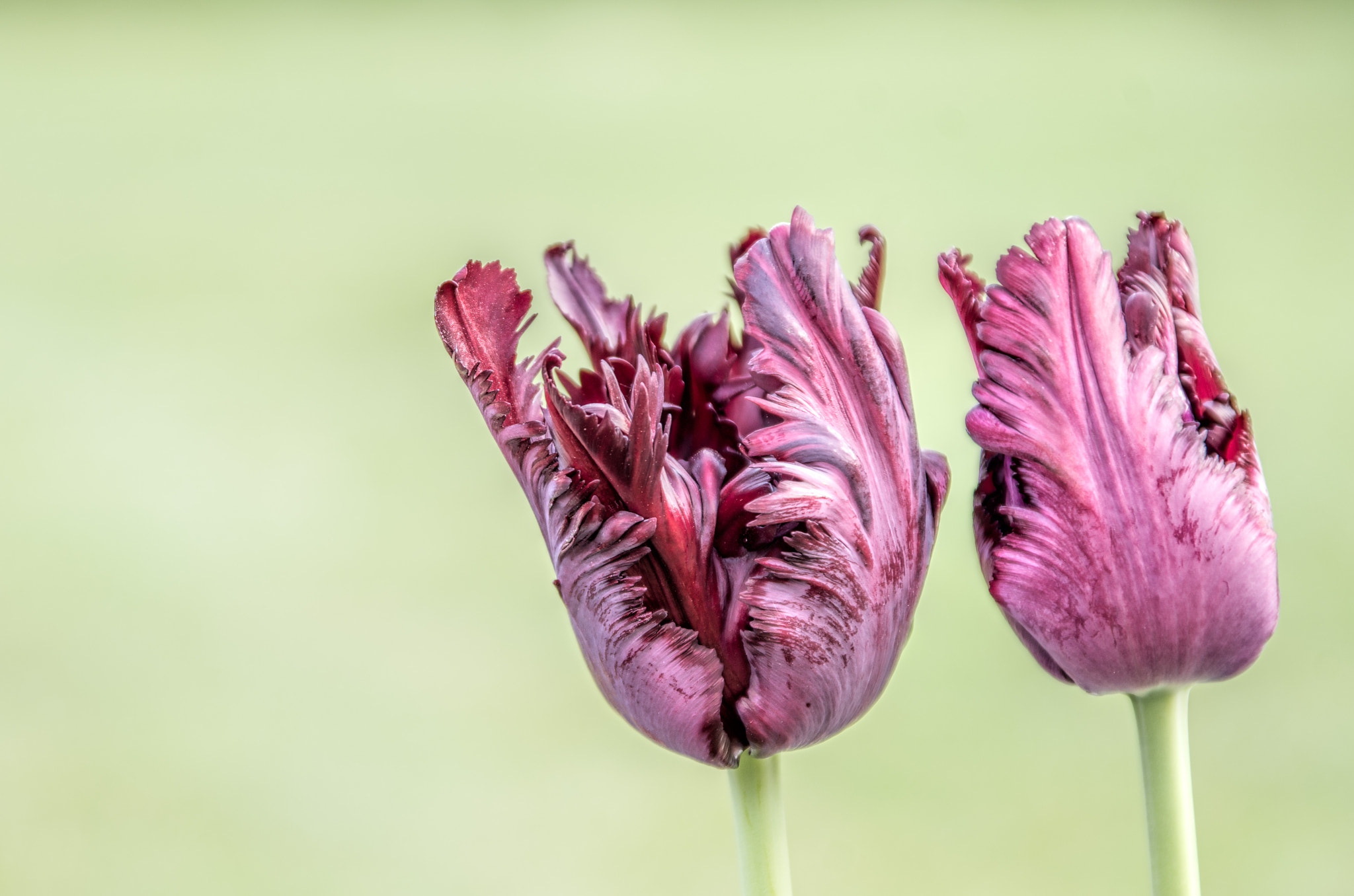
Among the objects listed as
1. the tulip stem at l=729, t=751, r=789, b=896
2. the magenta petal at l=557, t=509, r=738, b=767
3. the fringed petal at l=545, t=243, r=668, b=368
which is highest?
the fringed petal at l=545, t=243, r=668, b=368

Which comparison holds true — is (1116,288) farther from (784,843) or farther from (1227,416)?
(784,843)

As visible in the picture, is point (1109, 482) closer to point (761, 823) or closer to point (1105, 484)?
point (1105, 484)

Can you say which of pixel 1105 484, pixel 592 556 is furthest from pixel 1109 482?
pixel 592 556

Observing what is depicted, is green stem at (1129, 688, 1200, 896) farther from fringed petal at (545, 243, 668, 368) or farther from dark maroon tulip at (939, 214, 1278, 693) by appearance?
fringed petal at (545, 243, 668, 368)

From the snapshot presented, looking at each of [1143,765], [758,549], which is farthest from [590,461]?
[1143,765]

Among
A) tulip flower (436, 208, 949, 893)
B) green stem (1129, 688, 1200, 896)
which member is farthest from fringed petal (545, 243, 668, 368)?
green stem (1129, 688, 1200, 896)

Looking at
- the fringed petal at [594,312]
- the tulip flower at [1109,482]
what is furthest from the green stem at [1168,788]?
the fringed petal at [594,312]

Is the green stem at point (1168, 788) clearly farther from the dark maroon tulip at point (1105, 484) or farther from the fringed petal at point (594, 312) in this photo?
the fringed petal at point (594, 312)
